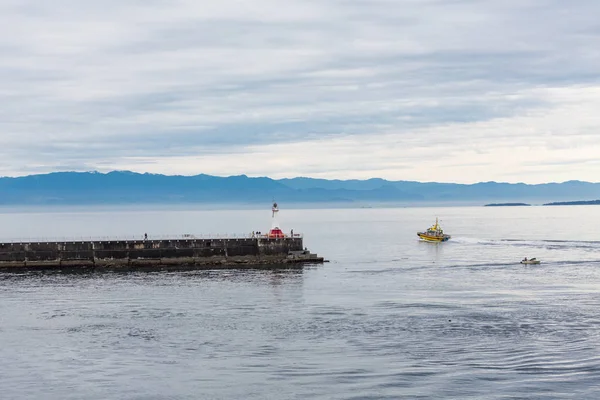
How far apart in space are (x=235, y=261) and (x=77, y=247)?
19523 mm

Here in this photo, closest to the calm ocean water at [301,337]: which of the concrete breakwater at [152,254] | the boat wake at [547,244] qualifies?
the concrete breakwater at [152,254]

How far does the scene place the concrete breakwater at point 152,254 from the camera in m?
95.4

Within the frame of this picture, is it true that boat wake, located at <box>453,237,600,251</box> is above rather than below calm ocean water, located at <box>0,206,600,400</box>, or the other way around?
above

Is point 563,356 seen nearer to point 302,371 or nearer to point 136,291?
point 302,371

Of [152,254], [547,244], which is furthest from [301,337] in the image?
[547,244]

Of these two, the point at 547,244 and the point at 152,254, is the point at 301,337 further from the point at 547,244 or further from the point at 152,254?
the point at 547,244

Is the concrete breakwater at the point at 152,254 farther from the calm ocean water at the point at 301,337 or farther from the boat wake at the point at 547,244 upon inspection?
the boat wake at the point at 547,244

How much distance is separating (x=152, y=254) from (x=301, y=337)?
5354cm

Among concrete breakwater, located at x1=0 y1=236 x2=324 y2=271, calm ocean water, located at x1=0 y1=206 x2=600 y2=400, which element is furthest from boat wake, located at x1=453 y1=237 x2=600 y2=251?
concrete breakwater, located at x1=0 y1=236 x2=324 y2=271

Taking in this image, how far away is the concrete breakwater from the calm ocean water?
1174 centimetres

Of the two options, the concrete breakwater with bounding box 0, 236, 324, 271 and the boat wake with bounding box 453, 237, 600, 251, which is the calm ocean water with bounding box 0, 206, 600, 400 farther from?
the boat wake with bounding box 453, 237, 600, 251

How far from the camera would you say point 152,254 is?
3875 inches

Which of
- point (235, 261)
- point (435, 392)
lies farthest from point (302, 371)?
point (235, 261)

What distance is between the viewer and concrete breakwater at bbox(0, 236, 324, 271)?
9538cm
